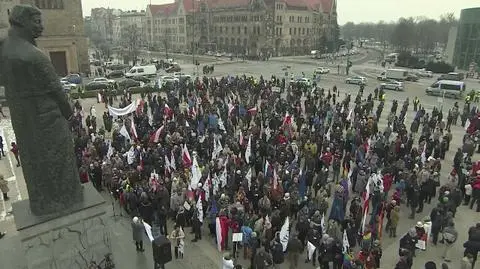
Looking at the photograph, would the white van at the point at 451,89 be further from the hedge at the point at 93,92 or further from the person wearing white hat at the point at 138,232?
the person wearing white hat at the point at 138,232

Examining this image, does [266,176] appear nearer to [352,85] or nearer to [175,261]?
[175,261]

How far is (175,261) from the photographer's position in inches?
444

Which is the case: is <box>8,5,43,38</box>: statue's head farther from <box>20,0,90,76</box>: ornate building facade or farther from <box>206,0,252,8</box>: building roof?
<box>206,0,252,8</box>: building roof

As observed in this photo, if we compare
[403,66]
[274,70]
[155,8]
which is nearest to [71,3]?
[274,70]

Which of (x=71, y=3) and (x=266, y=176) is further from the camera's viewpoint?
(x=71, y=3)

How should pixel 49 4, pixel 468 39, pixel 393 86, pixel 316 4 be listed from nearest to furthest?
pixel 393 86, pixel 49 4, pixel 468 39, pixel 316 4

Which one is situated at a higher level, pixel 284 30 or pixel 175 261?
pixel 284 30

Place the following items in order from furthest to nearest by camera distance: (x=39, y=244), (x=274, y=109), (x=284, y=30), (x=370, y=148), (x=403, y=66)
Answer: (x=284, y=30), (x=403, y=66), (x=274, y=109), (x=370, y=148), (x=39, y=244)

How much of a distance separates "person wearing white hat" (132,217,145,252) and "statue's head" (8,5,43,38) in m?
5.94

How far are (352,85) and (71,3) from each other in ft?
116

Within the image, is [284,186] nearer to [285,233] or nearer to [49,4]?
[285,233]

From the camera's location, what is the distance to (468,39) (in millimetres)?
60750

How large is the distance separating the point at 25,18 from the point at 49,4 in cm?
4721

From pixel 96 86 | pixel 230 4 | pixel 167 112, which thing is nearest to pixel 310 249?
pixel 167 112
